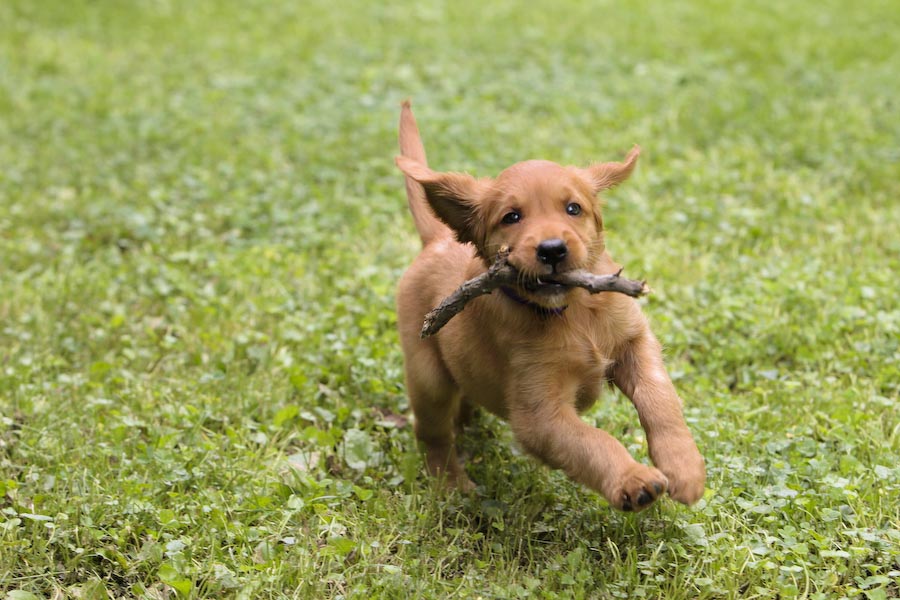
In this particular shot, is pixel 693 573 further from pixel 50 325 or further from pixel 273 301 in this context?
pixel 50 325

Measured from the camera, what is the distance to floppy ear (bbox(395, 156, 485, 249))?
3.59 metres

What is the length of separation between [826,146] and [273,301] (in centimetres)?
395

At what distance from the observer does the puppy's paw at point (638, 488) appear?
3.04m

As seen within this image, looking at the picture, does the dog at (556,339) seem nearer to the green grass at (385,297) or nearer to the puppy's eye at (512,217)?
the puppy's eye at (512,217)

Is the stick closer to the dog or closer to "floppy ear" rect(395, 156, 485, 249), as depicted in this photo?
the dog

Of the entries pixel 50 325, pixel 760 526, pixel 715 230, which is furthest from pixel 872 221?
pixel 50 325

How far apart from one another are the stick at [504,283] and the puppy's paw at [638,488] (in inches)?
20.1

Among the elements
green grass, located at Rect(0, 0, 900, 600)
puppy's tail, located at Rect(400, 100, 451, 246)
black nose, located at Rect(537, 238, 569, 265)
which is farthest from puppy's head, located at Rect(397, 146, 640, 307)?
green grass, located at Rect(0, 0, 900, 600)

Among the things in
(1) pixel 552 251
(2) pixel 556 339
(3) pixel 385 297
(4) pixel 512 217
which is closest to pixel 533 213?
(4) pixel 512 217

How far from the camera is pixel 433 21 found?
11.0 m

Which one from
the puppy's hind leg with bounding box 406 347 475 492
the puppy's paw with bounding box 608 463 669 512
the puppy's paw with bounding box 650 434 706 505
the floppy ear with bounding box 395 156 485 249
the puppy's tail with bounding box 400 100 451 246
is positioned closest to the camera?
the puppy's paw with bounding box 608 463 669 512

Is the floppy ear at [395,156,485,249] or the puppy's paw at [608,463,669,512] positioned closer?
the puppy's paw at [608,463,669,512]

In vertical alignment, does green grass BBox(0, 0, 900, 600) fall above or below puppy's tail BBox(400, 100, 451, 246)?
below

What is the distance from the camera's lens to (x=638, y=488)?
3.04 meters
